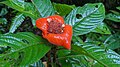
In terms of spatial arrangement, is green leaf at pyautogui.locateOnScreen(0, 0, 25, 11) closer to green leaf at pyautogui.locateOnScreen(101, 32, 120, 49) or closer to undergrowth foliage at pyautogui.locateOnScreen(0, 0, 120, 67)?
undergrowth foliage at pyautogui.locateOnScreen(0, 0, 120, 67)

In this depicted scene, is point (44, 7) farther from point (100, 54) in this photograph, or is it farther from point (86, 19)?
point (100, 54)

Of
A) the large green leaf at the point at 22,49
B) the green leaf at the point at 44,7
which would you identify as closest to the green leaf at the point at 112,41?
the green leaf at the point at 44,7

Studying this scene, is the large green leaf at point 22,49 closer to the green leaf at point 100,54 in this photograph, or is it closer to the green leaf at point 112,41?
the green leaf at point 100,54

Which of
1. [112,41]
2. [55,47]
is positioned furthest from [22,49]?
[112,41]

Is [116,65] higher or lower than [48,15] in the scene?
lower

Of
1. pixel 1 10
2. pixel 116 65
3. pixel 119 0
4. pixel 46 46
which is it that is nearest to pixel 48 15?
pixel 46 46

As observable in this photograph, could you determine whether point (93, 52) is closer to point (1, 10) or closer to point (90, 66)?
point (90, 66)
